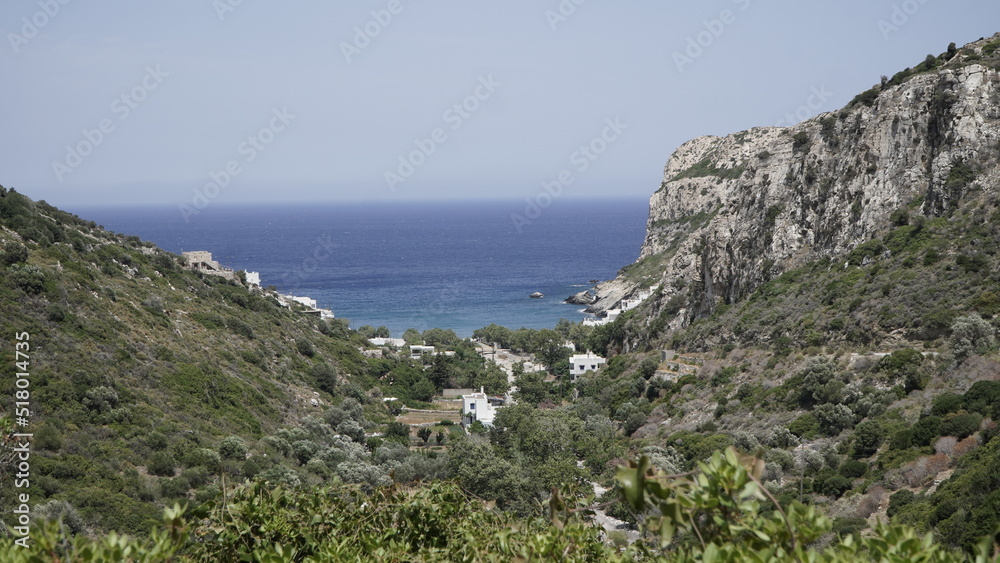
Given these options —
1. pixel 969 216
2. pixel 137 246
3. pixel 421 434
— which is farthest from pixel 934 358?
pixel 137 246

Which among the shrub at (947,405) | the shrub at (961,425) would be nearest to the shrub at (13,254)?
the shrub at (961,425)

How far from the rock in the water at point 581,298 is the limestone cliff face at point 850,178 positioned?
46.9 metres

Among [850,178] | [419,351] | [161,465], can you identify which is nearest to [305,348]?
[419,351]

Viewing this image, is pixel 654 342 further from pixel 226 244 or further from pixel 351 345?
pixel 226 244

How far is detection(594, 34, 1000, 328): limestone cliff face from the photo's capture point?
3161 cm

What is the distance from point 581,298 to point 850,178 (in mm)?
65343

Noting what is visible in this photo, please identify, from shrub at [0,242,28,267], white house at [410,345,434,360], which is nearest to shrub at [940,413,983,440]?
shrub at [0,242,28,267]

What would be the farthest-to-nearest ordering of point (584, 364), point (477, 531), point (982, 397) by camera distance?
1. point (584, 364)
2. point (982, 397)
3. point (477, 531)

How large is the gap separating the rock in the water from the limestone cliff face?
46878 millimetres

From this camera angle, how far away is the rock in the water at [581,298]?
325 ft

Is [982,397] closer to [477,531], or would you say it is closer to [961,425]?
[961,425]

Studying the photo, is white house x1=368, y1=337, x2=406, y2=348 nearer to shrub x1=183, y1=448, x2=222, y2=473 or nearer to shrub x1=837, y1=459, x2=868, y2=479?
shrub x1=183, y1=448, x2=222, y2=473

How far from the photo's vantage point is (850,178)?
36.3m

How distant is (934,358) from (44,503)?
25.1 m
